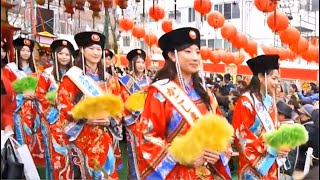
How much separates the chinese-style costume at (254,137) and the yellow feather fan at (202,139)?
55.1 inches

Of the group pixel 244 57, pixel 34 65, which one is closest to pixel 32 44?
pixel 34 65

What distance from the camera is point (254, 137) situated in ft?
15.6

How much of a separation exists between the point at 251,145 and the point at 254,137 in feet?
0.26

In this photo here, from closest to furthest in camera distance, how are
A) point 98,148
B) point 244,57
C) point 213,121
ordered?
point 213,121
point 98,148
point 244,57

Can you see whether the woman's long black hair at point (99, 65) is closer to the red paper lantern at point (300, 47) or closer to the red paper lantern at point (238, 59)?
the red paper lantern at point (300, 47)

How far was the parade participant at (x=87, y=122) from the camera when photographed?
5035 mm

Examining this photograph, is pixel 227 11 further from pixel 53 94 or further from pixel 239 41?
pixel 53 94

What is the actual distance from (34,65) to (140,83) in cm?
158

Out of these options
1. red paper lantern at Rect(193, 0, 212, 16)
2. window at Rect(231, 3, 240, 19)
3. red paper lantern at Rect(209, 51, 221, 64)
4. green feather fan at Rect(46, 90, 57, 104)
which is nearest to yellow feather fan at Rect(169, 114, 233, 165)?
green feather fan at Rect(46, 90, 57, 104)

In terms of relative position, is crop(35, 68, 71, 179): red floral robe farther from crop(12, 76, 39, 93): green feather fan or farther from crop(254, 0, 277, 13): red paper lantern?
crop(254, 0, 277, 13): red paper lantern

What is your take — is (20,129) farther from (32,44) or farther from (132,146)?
(132,146)

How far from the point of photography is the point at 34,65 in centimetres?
768

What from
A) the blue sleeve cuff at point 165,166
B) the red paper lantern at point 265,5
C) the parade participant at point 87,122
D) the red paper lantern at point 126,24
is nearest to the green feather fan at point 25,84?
the parade participant at point 87,122

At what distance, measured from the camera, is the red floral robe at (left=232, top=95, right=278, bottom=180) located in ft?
15.6
